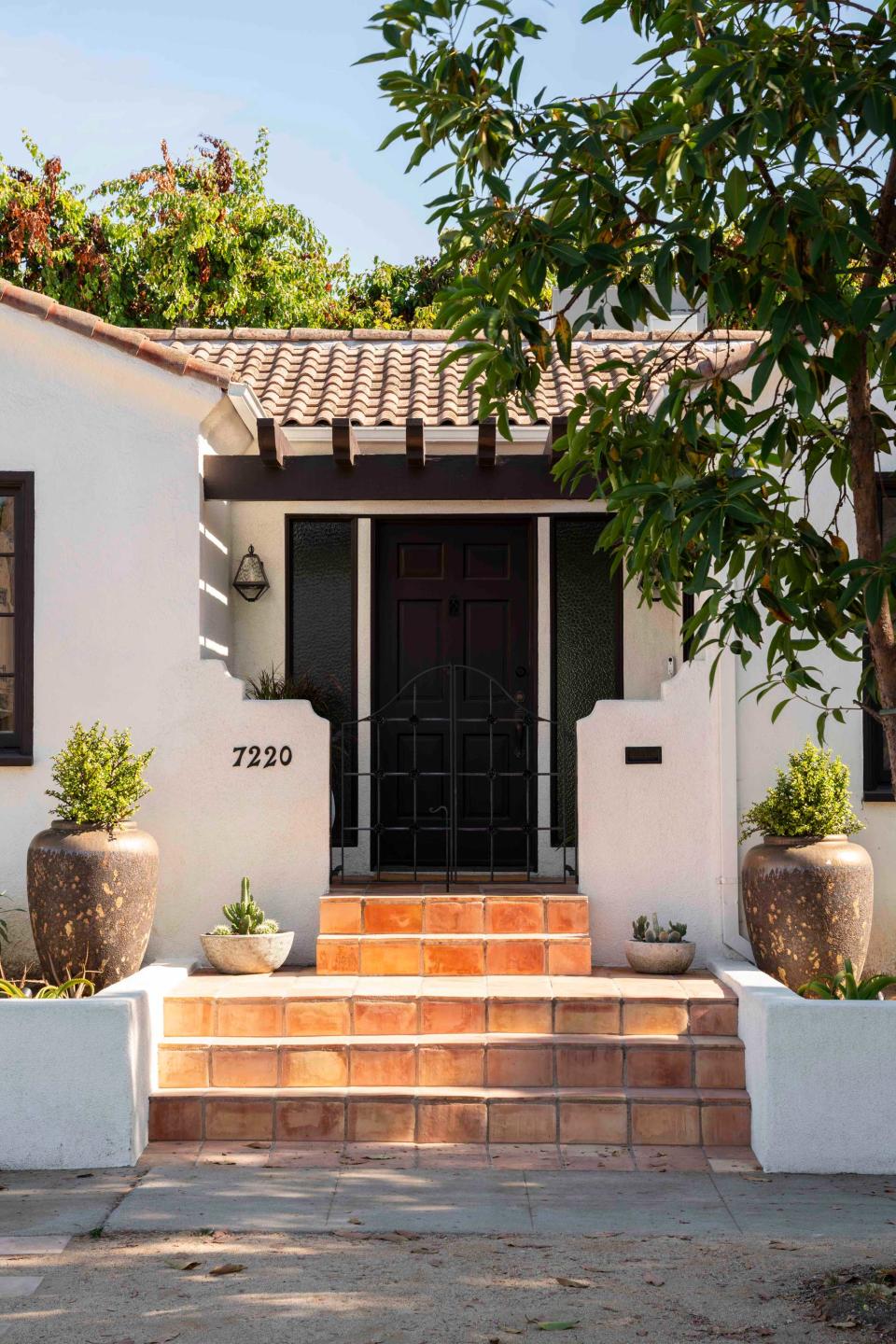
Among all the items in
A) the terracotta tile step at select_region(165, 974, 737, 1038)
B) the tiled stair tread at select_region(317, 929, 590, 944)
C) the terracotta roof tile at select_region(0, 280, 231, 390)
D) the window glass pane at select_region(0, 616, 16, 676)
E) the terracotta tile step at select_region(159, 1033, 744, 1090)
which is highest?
the terracotta roof tile at select_region(0, 280, 231, 390)

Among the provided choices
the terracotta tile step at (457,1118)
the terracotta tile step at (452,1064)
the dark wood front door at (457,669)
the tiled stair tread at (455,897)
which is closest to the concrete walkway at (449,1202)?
the terracotta tile step at (457,1118)

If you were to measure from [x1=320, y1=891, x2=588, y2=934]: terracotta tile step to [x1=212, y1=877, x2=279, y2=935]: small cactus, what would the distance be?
349mm

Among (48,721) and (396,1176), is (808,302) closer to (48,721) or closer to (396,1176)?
(396,1176)

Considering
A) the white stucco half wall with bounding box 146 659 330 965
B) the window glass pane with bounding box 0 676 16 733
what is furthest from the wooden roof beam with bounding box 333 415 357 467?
the window glass pane with bounding box 0 676 16 733

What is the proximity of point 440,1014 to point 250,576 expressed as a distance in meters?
→ 3.97

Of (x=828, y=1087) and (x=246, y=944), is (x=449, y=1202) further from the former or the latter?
(x=246, y=944)

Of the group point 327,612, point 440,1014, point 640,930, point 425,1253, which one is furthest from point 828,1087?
point 327,612

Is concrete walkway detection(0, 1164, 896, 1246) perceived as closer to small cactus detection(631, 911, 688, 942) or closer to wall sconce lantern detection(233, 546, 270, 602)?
small cactus detection(631, 911, 688, 942)

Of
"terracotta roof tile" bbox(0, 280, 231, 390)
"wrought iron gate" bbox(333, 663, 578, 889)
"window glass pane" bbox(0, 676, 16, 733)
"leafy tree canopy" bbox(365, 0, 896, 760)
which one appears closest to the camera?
"leafy tree canopy" bbox(365, 0, 896, 760)

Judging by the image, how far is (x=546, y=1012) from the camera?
7.32 m

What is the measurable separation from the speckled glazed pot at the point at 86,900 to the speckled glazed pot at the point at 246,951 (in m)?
0.51

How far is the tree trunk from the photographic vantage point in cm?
466

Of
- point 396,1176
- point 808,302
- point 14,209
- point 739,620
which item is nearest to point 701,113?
point 808,302

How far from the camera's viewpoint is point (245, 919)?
8.11 metres
